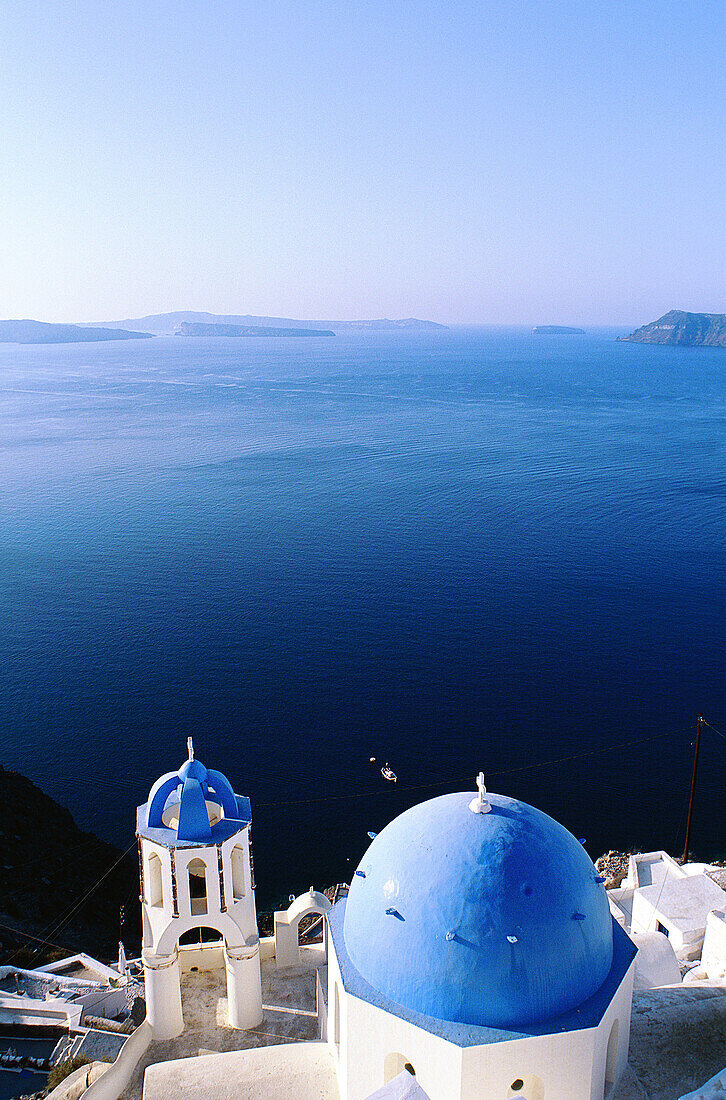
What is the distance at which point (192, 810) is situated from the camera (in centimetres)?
1477

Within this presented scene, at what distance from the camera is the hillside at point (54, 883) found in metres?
27.2

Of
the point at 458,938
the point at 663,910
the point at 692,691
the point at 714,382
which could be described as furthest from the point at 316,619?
the point at 714,382

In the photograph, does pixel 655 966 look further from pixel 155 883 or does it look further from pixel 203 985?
pixel 155 883

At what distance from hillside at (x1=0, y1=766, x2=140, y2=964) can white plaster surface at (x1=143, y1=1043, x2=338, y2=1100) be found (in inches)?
561

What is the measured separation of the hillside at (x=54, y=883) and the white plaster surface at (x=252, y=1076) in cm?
1425

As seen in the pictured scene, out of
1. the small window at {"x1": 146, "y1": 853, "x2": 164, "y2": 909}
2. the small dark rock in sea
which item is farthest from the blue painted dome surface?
the small dark rock in sea

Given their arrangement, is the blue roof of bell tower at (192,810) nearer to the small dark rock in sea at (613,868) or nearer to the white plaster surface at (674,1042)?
the white plaster surface at (674,1042)

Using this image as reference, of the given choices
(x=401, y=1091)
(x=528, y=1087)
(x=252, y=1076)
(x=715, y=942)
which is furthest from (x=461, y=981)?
(x=715, y=942)

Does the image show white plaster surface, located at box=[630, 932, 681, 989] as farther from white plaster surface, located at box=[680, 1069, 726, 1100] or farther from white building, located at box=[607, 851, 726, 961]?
white plaster surface, located at box=[680, 1069, 726, 1100]

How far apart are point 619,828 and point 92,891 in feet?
66.7

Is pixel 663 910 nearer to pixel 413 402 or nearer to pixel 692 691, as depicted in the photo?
pixel 692 691

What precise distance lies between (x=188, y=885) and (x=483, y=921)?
6.01m

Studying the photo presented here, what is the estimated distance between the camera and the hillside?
2719 centimetres

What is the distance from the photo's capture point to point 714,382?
156375 mm
